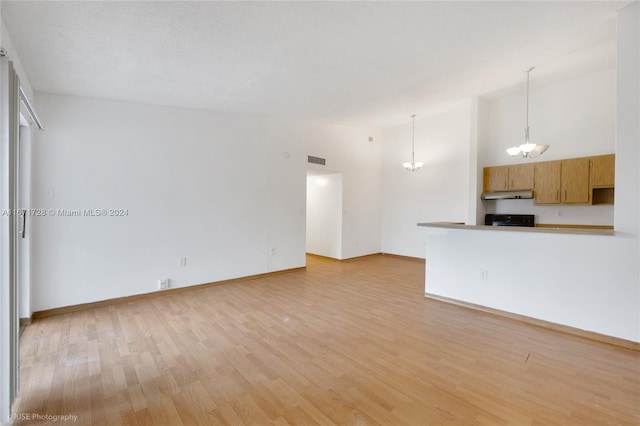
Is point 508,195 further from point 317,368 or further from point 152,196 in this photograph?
point 152,196

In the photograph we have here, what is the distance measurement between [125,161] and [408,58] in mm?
3981

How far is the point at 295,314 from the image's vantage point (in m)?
3.48

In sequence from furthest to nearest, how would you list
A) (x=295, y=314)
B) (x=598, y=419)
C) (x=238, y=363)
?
(x=295, y=314) < (x=238, y=363) < (x=598, y=419)

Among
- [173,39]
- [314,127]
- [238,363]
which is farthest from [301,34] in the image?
[314,127]

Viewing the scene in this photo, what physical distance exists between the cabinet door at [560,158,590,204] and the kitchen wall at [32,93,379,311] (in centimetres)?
460

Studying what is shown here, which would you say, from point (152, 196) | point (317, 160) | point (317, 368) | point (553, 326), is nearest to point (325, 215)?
point (317, 160)

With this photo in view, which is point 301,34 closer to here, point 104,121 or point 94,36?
point 94,36

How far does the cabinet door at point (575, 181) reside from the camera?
4.43 meters

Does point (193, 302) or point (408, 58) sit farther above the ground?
point (408, 58)

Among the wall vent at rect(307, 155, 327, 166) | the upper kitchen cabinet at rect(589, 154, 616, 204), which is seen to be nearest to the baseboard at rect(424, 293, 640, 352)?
the upper kitchen cabinet at rect(589, 154, 616, 204)

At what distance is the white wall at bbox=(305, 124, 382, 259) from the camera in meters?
6.33

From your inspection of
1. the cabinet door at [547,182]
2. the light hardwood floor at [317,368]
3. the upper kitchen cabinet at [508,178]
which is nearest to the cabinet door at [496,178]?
the upper kitchen cabinet at [508,178]

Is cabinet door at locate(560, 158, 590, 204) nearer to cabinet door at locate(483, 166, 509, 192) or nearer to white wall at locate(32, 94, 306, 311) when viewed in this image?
cabinet door at locate(483, 166, 509, 192)
